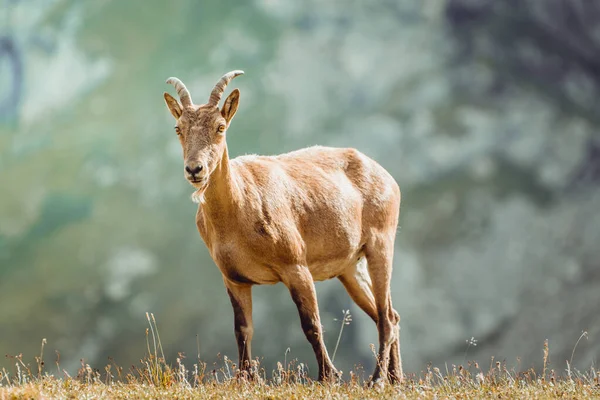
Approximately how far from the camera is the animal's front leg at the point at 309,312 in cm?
1141

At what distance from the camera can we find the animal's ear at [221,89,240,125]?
11.4 metres

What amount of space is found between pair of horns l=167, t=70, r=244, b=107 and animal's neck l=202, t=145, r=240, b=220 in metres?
0.71

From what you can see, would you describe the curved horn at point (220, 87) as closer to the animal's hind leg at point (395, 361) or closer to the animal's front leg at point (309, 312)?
the animal's front leg at point (309, 312)

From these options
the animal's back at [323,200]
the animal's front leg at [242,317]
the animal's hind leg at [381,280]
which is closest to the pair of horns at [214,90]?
the animal's back at [323,200]

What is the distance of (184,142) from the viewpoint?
11062mm

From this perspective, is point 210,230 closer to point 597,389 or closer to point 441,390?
point 441,390

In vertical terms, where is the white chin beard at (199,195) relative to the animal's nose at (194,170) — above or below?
below

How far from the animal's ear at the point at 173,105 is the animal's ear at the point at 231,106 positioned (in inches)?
26.1

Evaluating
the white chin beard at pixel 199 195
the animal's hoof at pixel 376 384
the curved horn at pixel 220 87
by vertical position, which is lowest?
the animal's hoof at pixel 376 384

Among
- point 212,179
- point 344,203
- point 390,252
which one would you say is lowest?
point 390,252

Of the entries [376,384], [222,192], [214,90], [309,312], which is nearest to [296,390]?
[309,312]

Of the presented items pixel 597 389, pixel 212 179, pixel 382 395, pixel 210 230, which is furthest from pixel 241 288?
pixel 597 389

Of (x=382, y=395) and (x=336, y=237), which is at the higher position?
(x=336, y=237)

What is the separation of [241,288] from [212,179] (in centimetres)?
165
